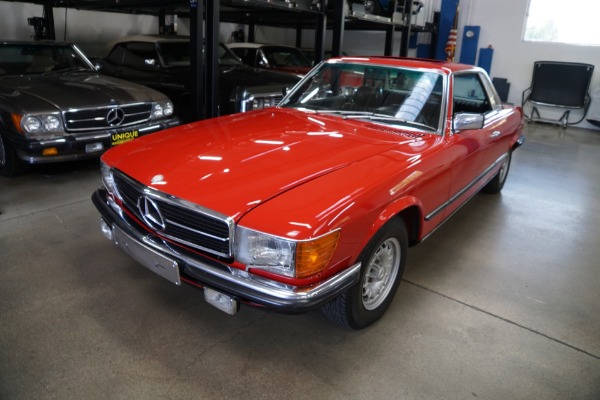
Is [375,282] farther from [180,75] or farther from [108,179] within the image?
[180,75]

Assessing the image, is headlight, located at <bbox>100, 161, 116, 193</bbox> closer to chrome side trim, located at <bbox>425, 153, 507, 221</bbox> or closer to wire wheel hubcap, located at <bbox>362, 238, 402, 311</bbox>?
wire wheel hubcap, located at <bbox>362, 238, 402, 311</bbox>

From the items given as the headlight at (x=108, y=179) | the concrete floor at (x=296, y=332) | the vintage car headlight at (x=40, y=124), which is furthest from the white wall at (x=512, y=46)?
the headlight at (x=108, y=179)

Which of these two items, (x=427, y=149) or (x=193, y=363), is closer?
(x=193, y=363)

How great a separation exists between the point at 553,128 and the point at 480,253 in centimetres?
736

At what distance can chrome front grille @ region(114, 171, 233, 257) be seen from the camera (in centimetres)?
180

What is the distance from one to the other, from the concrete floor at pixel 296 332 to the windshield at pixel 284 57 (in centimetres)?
535

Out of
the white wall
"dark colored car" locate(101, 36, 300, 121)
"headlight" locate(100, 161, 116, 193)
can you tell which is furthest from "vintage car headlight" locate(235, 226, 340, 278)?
the white wall

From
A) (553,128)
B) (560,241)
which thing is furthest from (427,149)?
(553,128)

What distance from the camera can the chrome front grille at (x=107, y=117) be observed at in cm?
408

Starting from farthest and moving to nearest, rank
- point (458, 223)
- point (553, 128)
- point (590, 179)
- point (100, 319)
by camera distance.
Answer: point (553, 128) < point (590, 179) < point (458, 223) < point (100, 319)

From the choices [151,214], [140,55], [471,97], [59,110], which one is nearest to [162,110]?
[59,110]

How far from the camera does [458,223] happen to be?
381 cm

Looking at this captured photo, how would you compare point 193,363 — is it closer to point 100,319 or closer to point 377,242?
point 100,319

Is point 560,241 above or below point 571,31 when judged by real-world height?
below
